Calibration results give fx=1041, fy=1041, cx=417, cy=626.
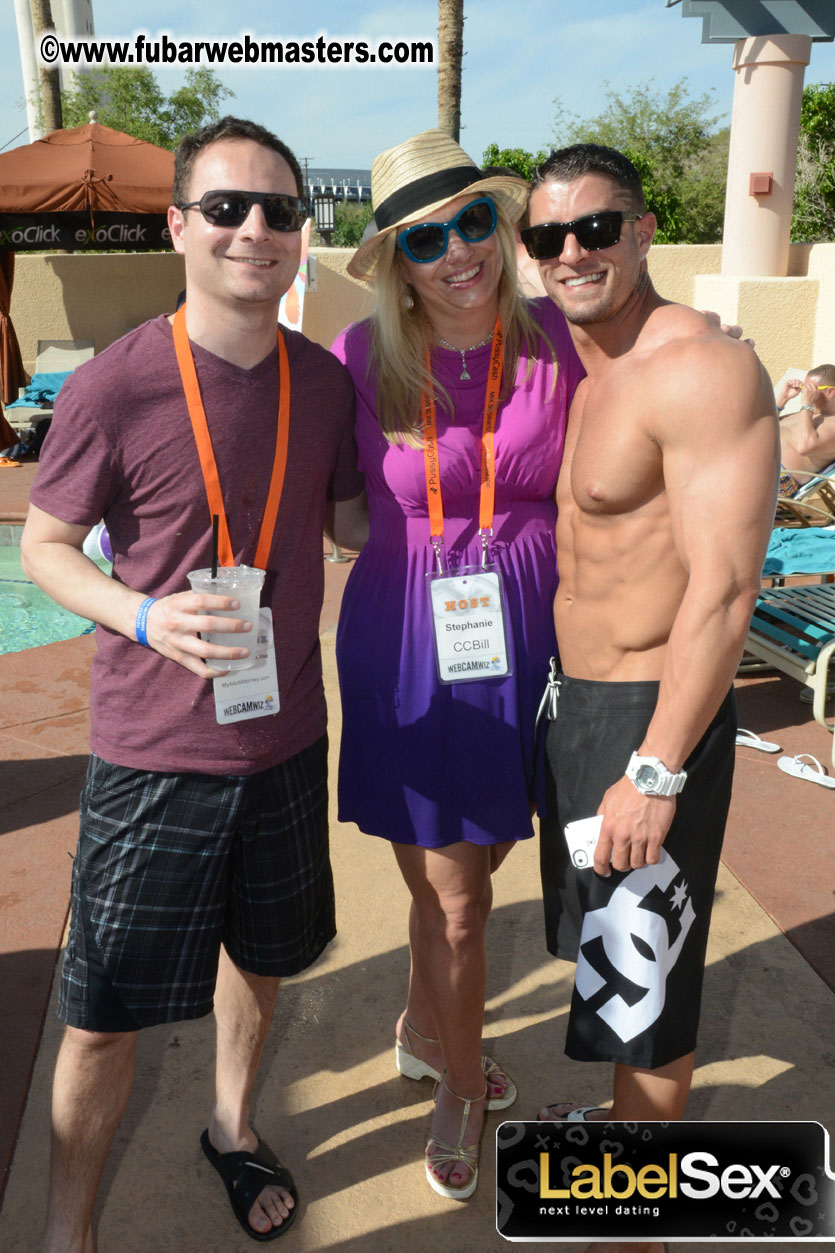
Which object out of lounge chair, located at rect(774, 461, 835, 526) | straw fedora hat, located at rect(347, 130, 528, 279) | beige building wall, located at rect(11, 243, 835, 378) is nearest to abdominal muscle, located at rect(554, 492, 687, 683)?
straw fedora hat, located at rect(347, 130, 528, 279)

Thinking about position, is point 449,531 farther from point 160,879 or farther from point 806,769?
point 806,769

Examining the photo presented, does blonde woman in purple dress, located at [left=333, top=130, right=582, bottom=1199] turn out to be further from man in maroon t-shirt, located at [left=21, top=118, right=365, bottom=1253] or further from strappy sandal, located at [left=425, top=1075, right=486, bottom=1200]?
man in maroon t-shirt, located at [left=21, top=118, right=365, bottom=1253]

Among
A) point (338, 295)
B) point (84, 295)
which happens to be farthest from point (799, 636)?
point (84, 295)

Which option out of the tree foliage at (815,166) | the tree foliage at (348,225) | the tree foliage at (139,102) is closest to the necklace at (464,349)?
the tree foliage at (815,166)

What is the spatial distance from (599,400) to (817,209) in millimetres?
20999

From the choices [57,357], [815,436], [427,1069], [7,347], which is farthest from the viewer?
[57,357]

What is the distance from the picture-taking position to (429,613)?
2248 mm

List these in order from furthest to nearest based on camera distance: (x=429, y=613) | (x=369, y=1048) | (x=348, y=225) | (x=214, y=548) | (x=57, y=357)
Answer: (x=348, y=225), (x=57, y=357), (x=369, y=1048), (x=429, y=613), (x=214, y=548)

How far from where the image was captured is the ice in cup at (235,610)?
1.81 meters

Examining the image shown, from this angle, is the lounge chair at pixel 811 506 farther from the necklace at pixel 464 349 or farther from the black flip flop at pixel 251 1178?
the black flip flop at pixel 251 1178

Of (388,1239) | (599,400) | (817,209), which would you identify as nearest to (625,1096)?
(388,1239)

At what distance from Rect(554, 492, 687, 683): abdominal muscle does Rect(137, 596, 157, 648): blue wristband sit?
2.85 ft

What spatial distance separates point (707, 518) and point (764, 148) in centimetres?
1168

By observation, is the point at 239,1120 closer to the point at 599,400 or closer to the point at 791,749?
the point at 599,400
